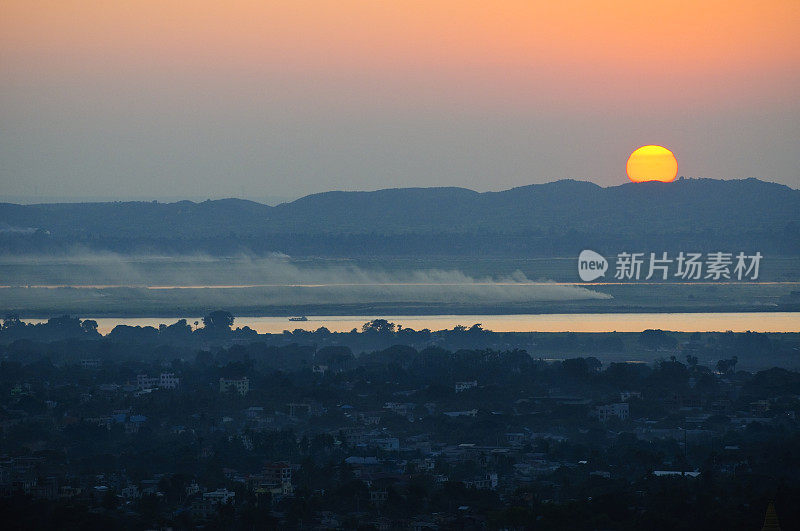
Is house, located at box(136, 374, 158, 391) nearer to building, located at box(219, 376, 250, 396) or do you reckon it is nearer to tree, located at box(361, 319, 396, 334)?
building, located at box(219, 376, 250, 396)

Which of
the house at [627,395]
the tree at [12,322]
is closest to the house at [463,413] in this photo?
the house at [627,395]

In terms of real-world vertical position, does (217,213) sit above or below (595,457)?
above

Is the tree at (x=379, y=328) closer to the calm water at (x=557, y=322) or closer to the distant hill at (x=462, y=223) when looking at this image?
the calm water at (x=557, y=322)

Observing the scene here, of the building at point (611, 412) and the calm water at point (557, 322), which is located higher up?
the calm water at point (557, 322)

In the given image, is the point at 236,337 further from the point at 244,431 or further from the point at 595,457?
the point at 595,457

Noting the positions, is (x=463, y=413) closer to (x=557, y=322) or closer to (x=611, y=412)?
(x=611, y=412)

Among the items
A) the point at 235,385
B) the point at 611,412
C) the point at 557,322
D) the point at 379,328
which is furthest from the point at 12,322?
the point at 611,412

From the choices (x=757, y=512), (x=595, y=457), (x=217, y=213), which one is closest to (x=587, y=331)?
(x=595, y=457)
